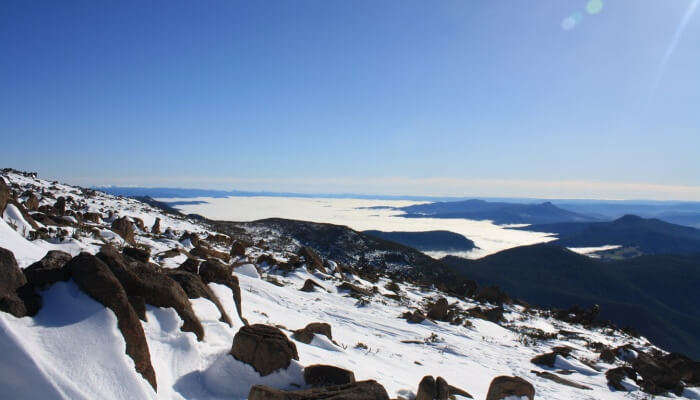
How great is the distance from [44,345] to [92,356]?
37 cm

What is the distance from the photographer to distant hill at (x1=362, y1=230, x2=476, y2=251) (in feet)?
317

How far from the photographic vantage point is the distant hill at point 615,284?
43219 millimetres

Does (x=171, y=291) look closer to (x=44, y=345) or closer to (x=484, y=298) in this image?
(x=44, y=345)

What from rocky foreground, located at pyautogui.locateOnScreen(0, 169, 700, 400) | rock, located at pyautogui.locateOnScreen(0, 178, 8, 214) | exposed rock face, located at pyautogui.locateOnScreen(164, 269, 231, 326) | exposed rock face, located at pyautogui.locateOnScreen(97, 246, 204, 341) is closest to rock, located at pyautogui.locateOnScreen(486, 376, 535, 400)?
rocky foreground, located at pyautogui.locateOnScreen(0, 169, 700, 400)

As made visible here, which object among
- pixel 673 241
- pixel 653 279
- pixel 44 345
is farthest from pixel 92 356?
pixel 673 241

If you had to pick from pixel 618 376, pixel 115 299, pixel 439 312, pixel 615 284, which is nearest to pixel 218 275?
pixel 115 299

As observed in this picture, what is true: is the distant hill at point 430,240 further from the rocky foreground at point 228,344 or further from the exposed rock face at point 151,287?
the exposed rock face at point 151,287

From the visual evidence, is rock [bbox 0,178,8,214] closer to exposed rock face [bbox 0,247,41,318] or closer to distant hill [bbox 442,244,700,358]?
exposed rock face [bbox 0,247,41,318]

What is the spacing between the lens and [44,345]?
291cm

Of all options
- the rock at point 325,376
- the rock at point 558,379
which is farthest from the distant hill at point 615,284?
the rock at point 325,376

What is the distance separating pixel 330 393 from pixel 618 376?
9478mm

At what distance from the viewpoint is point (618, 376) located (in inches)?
356

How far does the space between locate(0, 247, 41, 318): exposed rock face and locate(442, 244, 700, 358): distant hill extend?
46015mm

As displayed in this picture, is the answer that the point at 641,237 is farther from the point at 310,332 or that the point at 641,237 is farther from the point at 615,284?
the point at 310,332
